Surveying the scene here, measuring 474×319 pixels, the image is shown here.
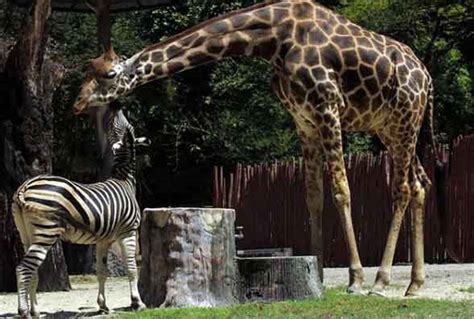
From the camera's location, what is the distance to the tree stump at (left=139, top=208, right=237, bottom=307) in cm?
973

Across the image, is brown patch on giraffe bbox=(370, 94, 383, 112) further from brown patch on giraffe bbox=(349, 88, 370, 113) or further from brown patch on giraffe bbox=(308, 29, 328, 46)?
brown patch on giraffe bbox=(308, 29, 328, 46)

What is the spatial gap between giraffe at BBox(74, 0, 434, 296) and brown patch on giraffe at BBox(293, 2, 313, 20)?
0.4 inches

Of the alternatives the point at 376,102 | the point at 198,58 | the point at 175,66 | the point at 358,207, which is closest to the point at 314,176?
the point at 376,102

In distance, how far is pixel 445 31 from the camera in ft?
76.3

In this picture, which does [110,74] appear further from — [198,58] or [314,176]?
[314,176]

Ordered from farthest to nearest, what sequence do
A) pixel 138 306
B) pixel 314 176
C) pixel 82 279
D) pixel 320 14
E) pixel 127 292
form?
1. pixel 82 279
2. pixel 127 292
3. pixel 314 176
4. pixel 320 14
5. pixel 138 306

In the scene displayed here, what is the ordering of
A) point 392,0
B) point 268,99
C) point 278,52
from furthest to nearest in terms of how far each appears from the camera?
point 268,99 → point 392,0 → point 278,52

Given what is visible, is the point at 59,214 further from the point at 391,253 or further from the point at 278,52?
the point at 391,253

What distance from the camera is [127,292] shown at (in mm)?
13227

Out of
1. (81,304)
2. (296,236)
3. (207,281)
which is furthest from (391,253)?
(296,236)

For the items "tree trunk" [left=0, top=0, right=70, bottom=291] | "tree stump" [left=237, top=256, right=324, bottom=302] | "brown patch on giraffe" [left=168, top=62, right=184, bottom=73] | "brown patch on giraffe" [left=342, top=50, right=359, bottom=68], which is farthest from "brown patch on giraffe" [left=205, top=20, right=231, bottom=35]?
"tree trunk" [left=0, top=0, right=70, bottom=291]

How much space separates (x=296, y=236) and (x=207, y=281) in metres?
9.01

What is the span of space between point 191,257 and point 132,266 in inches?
25.9

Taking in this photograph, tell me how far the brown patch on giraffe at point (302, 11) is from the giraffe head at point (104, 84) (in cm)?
194
